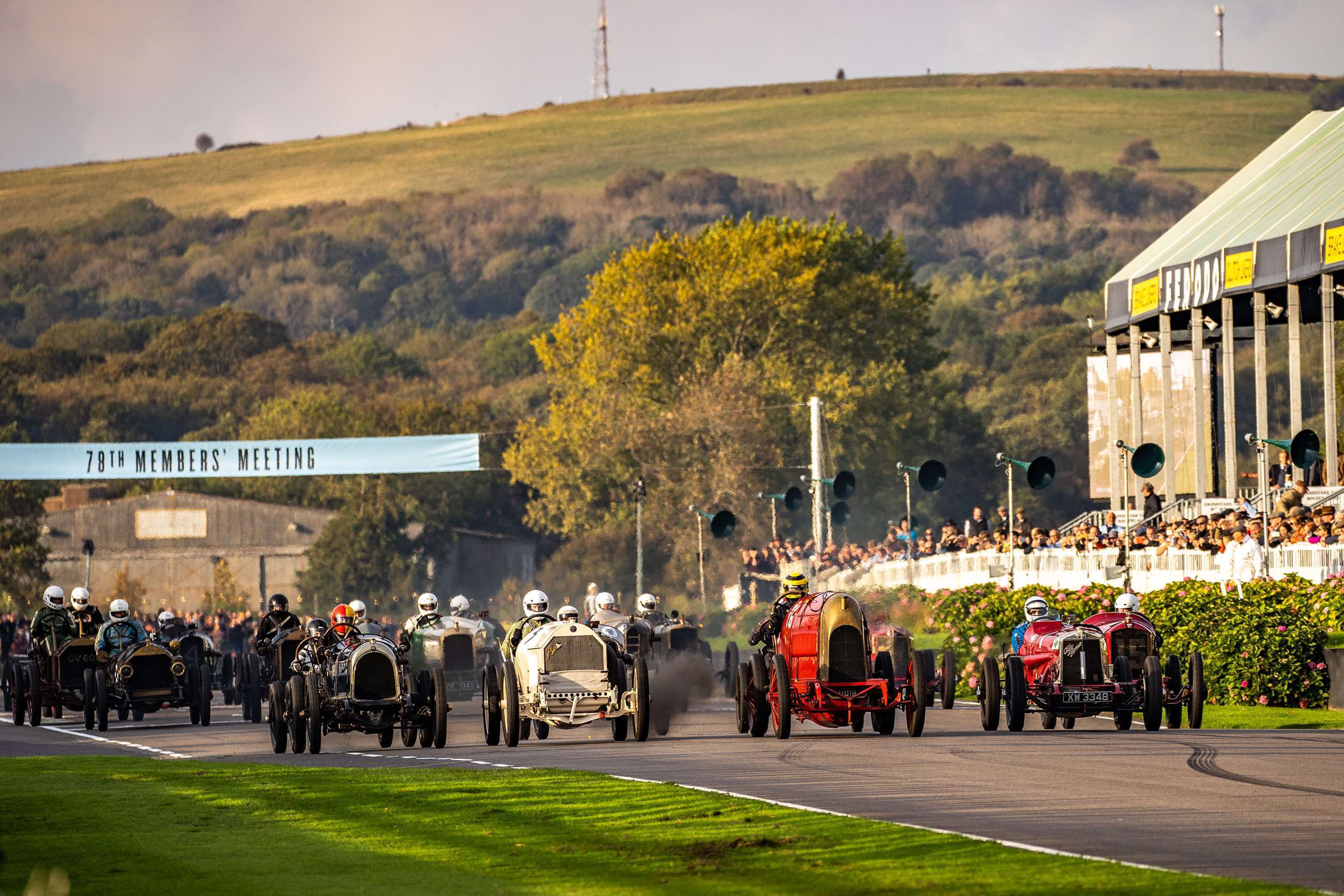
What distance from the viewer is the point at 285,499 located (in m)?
121

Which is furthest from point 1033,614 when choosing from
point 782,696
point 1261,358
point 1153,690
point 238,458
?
point 238,458

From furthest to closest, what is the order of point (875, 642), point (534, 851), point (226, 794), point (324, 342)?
point (324, 342), point (875, 642), point (226, 794), point (534, 851)

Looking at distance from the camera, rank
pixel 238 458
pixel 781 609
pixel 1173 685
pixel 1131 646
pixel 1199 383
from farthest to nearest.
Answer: pixel 238 458, pixel 1199 383, pixel 781 609, pixel 1131 646, pixel 1173 685

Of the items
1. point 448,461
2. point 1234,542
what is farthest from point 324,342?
point 1234,542

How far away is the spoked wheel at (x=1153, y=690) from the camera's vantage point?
86.7 ft

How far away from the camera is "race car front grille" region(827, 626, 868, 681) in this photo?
86.7ft

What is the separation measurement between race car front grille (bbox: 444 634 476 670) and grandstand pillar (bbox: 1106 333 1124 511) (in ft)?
102

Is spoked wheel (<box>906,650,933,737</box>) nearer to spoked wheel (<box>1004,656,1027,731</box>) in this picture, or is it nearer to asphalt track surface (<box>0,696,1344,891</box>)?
asphalt track surface (<box>0,696,1344,891</box>)

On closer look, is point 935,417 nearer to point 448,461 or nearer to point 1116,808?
point 448,461

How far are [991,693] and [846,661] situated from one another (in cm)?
219

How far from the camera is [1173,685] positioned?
2712cm

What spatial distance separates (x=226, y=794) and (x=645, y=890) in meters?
8.15

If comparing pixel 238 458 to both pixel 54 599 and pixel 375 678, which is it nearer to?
pixel 54 599

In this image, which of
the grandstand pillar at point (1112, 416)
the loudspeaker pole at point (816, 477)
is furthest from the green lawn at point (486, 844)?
the loudspeaker pole at point (816, 477)
